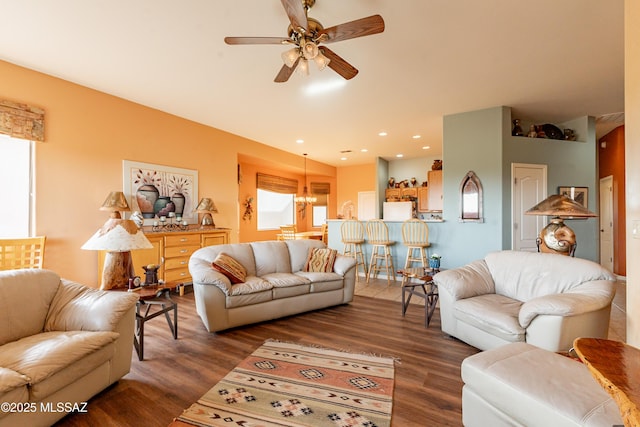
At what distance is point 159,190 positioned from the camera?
4.64 metres

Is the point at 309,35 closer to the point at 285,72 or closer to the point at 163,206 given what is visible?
the point at 285,72

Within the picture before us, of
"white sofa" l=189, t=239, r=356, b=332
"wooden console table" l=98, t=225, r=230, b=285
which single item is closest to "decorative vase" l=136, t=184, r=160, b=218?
"wooden console table" l=98, t=225, r=230, b=285

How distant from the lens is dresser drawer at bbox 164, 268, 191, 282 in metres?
4.31

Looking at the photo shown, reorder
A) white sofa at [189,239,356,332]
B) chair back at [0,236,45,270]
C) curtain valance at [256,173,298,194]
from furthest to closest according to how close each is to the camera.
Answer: curtain valance at [256,173,298,194] → chair back at [0,236,45,270] → white sofa at [189,239,356,332]

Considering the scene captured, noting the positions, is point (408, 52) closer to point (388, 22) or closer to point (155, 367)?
point (388, 22)

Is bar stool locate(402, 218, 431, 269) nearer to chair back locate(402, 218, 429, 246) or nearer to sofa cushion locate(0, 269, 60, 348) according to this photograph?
chair back locate(402, 218, 429, 246)

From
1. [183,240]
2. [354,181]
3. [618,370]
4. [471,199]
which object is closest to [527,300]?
[618,370]

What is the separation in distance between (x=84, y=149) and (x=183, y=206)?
1.57 meters

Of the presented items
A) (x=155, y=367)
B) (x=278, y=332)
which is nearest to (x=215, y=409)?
(x=155, y=367)

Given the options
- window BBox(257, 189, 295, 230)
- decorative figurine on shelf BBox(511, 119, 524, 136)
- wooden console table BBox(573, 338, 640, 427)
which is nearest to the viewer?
wooden console table BBox(573, 338, 640, 427)

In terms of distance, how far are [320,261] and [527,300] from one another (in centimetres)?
229

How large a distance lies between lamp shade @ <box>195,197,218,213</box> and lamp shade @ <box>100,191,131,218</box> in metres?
1.17

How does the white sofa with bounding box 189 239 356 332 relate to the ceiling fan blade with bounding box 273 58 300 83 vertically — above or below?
below

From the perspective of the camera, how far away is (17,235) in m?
3.31
